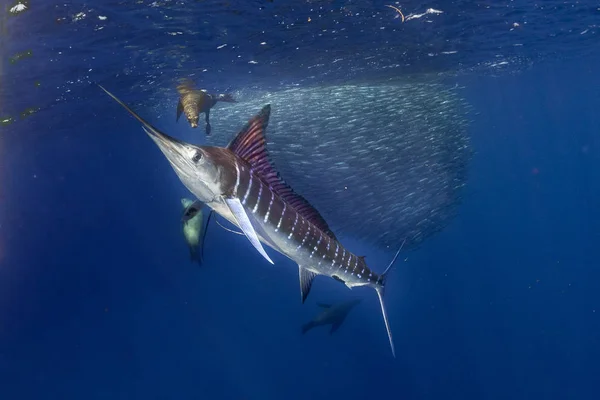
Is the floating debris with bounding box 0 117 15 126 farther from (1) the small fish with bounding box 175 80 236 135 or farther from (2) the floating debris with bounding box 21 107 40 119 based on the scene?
(1) the small fish with bounding box 175 80 236 135

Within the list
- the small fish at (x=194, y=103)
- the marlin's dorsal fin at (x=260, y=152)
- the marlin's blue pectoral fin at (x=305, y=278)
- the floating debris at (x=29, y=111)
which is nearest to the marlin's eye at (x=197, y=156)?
the marlin's dorsal fin at (x=260, y=152)

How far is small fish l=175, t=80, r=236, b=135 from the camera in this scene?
11.9 metres

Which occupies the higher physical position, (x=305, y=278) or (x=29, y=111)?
(x=305, y=278)

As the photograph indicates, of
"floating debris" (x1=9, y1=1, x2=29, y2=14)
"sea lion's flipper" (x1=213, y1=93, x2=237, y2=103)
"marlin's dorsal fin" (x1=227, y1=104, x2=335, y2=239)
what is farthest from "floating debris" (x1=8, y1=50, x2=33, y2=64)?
"marlin's dorsal fin" (x1=227, y1=104, x2=335, y2=239)

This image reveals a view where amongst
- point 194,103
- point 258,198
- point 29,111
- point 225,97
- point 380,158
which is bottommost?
point 380,158

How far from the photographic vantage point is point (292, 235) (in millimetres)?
3951

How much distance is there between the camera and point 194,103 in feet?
43.4

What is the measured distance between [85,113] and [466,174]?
18.1m

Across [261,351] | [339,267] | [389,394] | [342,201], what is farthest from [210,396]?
[339,267]

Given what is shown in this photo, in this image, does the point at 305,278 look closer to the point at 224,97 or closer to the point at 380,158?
the point at 380,158

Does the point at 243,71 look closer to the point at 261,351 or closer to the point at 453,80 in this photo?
the point at 261,351

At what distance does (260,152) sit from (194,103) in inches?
403

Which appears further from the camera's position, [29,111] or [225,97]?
[225,97]

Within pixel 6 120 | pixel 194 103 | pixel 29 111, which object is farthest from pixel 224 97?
pixel 6 120
